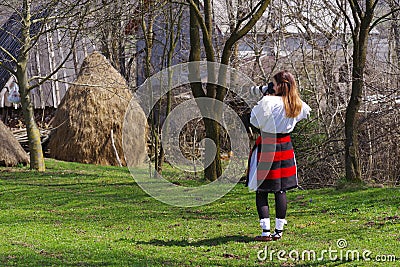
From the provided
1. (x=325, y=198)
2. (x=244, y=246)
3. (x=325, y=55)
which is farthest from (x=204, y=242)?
(x=325, y=55)

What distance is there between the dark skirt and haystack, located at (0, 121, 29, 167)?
11.7 metres

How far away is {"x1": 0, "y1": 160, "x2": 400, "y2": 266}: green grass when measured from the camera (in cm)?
699

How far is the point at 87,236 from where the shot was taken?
8.48m

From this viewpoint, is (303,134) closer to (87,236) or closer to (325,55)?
(325,55)

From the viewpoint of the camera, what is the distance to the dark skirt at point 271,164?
7676 millimetres

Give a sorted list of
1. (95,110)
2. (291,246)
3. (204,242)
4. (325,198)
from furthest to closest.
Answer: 1. (95,110)
2. (325,198)
3. (204,242)
4. (291,246)

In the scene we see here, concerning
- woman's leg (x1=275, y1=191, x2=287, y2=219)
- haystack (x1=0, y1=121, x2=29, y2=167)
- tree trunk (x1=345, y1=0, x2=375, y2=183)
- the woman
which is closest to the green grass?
woman's leg (x1=275, y1=191, x2=287, y2=219)

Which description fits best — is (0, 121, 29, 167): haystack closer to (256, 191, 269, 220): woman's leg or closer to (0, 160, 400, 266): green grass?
(0, 160, 400, 266): green grass

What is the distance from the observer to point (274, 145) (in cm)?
768

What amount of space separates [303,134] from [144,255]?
9.90m

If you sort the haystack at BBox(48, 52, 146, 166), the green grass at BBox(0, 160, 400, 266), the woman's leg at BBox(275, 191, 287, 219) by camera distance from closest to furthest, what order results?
the green grass at BBox(0, 160, 400, 266), the woman's leg at BBox(275, 191, 287, 219), the haystack at BBox(48, 52, 146, 166)

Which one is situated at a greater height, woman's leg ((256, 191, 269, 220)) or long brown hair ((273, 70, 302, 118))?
long brown hair ((273, 70, 302, 118))

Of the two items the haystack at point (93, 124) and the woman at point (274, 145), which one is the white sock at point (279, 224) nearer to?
the woman at point (274, 145)

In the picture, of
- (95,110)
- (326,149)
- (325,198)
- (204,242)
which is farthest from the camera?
(95,110)
